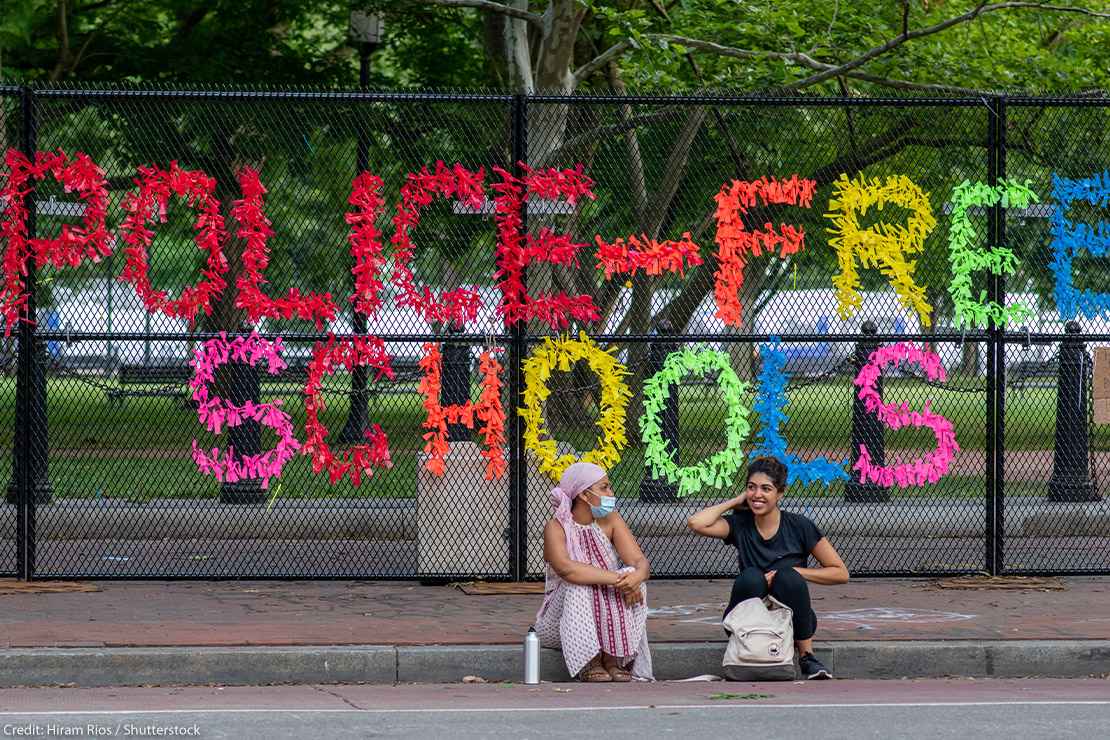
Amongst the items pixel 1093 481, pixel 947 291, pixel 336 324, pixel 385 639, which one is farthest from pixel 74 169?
pixel 1093 481

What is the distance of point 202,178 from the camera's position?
9.86 m

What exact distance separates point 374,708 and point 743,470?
4244mm

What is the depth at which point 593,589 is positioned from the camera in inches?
323

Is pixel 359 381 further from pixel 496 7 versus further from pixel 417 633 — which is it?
pixel 496 7

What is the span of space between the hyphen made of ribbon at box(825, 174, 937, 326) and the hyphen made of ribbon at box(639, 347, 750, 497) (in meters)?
0.82

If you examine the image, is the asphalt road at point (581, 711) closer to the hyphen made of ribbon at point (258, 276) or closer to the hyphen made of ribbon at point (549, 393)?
the hyphen made of ribbon at point (549, 393)

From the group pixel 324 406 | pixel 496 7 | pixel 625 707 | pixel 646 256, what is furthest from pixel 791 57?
pixel 625 707

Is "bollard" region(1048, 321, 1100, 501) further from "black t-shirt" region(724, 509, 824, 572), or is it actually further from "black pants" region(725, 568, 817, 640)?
"black pants" region(725, 568, 817, 640)

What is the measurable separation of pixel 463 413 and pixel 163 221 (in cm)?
207

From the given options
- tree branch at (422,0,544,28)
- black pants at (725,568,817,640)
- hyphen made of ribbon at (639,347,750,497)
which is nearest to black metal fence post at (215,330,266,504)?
hyphen made of ribbon at (639,347,750,497)

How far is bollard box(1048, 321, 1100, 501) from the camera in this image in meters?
11.1

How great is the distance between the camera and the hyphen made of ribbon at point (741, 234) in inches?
400

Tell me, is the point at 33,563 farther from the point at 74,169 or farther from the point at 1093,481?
the point at 1093,481

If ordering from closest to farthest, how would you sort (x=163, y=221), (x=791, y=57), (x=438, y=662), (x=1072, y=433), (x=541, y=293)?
(x=438, y=662), (x=163, y=221), (x=541, y=293), (x=1072, y=433), (x=791, y=57)
